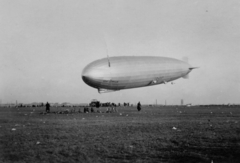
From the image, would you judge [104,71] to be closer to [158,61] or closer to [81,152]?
[158,61]

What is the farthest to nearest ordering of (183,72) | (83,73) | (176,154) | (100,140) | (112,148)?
(183,72) → (83,73) → (100,140) → (112,148) → (176,154)

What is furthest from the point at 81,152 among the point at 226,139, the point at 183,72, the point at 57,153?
the point at 183,72

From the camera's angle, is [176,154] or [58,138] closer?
[176,154]

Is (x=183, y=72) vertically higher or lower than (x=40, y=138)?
higher

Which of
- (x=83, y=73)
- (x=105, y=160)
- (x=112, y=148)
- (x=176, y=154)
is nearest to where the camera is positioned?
(x=105, y=160)
